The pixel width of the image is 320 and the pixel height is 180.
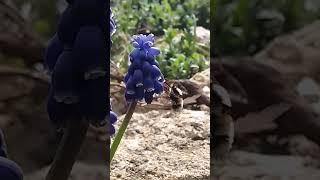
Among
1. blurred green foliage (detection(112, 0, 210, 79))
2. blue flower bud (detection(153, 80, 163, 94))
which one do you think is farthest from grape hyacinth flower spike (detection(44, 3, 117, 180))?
blurred green foliage (detection(112, 0, 210, 79))

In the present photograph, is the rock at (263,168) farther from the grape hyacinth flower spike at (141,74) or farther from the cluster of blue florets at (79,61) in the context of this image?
the grape hyacinth flower spike at (141,74)

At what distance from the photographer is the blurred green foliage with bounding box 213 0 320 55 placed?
6.45 ft

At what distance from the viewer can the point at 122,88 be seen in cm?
321

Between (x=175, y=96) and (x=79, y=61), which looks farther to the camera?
(x=175, y=96)

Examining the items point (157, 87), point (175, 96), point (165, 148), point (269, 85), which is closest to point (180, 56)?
→ point (175, 96)

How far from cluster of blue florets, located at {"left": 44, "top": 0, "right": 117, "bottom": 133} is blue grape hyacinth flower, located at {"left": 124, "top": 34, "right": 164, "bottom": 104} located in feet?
1.82

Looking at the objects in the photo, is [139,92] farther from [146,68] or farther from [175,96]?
[175,96]

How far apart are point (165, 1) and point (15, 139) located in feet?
8.24

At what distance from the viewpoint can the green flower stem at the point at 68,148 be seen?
2.00 metres

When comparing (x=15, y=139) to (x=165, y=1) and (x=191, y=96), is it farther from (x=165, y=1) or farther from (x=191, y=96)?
(x=165, y=1)

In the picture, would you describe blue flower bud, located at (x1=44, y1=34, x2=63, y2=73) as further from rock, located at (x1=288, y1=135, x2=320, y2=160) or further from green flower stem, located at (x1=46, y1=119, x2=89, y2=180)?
rock, located at (x1=288, y1=135, x2=320, y2=160)

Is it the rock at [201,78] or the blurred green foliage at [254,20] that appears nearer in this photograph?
the blurred green foliage at [254,20]

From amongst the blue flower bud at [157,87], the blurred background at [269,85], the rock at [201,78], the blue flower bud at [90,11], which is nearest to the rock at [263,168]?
the blurred background at [269,85]

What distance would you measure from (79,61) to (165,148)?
1.15 m
